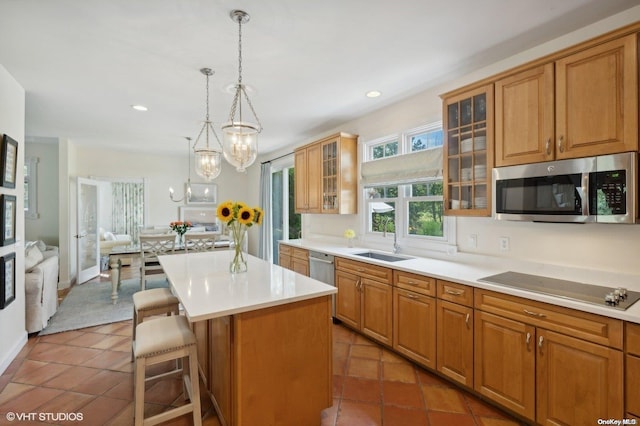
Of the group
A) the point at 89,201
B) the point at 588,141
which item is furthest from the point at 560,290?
the point at 89,201

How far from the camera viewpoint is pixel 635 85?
168cm

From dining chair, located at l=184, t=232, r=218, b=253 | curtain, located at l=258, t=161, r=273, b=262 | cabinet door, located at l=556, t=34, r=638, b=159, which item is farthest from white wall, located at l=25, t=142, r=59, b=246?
cabinet door, located at l=556, t=34, r=638, b=159

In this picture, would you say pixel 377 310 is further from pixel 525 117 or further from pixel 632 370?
pixel 525 117

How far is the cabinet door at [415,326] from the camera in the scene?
8.09ft

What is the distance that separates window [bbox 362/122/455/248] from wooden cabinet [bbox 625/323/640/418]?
1.49 metres

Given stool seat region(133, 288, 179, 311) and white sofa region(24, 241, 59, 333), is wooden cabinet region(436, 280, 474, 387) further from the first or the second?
white sofa region(24, 241, 59, 333)

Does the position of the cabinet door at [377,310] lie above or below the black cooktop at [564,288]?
below

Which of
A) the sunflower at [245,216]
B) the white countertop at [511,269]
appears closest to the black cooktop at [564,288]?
the white countertop at [511,269]

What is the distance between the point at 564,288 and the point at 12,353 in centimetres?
451

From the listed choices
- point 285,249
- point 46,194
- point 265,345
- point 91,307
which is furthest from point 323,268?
point 46,194

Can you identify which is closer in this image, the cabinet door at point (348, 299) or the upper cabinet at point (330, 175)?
the cabinet door at point (348, 299)

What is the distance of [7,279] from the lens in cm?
267

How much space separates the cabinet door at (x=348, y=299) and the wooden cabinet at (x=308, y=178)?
4.23 feet

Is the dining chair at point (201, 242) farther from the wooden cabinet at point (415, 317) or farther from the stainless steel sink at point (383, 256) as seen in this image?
the wooden cabinet at point (415, 317)
